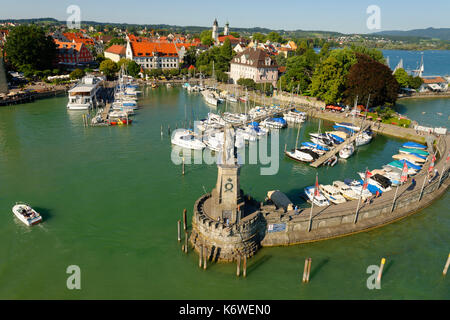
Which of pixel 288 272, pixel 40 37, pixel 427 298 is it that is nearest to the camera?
pixel 427 298

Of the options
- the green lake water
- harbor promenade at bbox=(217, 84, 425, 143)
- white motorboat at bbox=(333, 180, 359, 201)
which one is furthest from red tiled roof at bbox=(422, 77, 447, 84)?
white motorboat at bbox=(333, 180, 359, 201)

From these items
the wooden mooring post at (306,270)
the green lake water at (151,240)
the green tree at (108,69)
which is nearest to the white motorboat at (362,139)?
the green lake water at (151,240)

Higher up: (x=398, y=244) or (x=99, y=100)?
(x=99, y=100)

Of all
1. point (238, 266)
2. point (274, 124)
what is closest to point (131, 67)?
point (274, 124)

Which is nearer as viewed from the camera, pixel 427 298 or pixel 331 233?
pixel 427 298

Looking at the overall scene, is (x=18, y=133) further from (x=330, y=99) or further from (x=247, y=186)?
(x=330, y=99)

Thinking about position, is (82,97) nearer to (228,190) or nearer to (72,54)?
(72,54)
